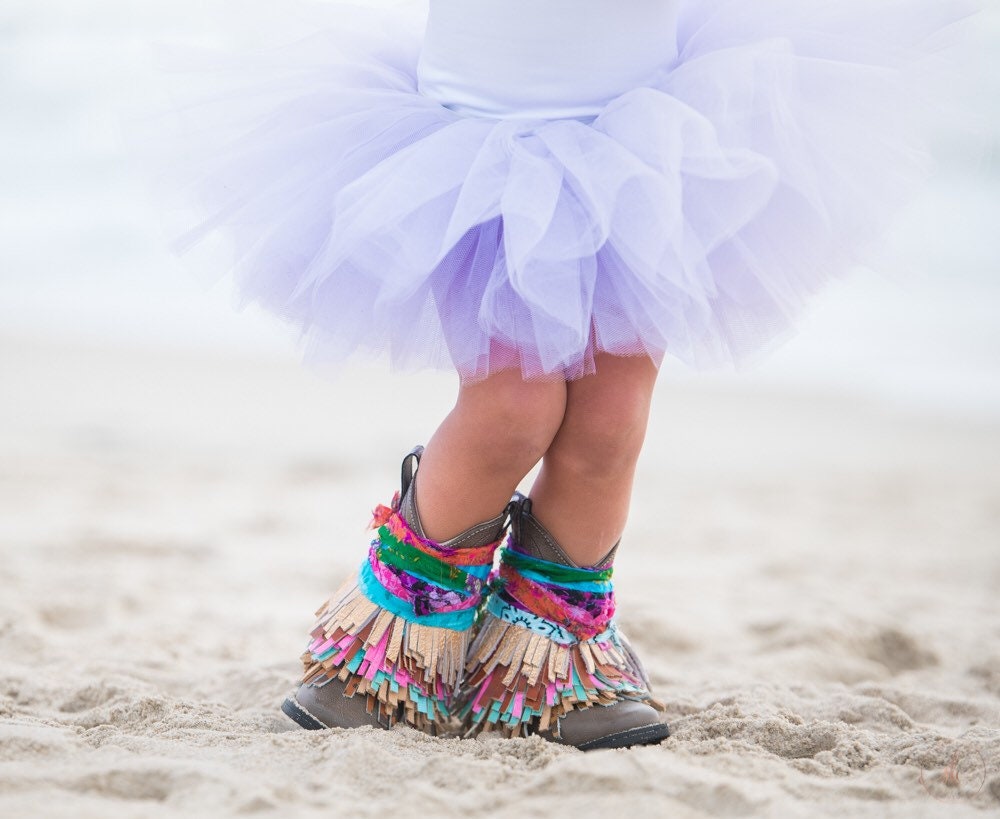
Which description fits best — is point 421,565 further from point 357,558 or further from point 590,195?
point 357,558

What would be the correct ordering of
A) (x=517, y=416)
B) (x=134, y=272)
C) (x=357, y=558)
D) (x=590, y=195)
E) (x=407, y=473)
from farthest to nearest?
(x=134, y=272) → (x=357, y=558) → (x=407, y=473) → (x=517, y=416) → (x=590, y=195)

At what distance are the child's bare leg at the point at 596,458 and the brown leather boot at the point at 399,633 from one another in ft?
0.30

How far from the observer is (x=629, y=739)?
1.42m

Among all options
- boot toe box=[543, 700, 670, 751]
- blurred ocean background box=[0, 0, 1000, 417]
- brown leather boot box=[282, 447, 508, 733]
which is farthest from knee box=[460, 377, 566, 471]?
blurred ocean background box=[0, 0, 1000, 417]

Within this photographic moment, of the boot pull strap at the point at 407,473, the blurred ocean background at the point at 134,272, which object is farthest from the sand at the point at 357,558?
the blurred ocean background at the point at 134,272

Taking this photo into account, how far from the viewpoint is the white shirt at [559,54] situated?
1.42 meters

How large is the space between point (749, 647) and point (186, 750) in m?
1.18

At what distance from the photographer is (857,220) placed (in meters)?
1.35

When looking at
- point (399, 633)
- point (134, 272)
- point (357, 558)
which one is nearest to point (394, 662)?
point (399, 633)

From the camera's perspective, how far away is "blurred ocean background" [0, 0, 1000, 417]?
5.40 m

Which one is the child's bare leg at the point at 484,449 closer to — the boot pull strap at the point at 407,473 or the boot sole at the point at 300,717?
the boot pull strap at the point at 407,473

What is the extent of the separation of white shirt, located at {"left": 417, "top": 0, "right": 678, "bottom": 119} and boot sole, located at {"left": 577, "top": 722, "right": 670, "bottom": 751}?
0.82m

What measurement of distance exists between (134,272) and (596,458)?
5900 mm

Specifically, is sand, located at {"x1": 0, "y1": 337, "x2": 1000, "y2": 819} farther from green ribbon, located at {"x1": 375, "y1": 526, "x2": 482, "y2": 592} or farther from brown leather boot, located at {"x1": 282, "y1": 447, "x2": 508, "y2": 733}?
green ribbon, located at {"x1": 375, "y1": 526, "x2": 482, "y2": 592}
